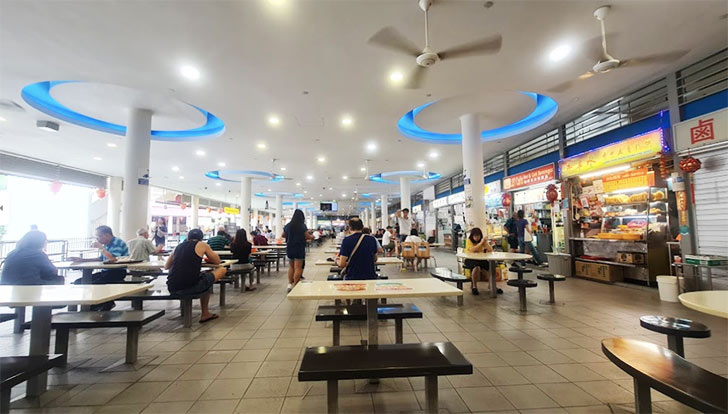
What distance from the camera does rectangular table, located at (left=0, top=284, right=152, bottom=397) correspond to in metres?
2.23

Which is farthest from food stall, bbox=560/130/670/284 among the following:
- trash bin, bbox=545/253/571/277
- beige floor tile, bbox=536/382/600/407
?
beige floor tile, bbox=536/382/600/407

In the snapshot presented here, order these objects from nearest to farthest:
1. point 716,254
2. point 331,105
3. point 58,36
→ point 58,36
point 716,254
point 331,105

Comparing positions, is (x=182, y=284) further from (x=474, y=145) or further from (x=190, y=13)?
(x=474, y=145)

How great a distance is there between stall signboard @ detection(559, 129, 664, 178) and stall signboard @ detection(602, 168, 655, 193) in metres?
0.36

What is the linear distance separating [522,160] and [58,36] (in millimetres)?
10694

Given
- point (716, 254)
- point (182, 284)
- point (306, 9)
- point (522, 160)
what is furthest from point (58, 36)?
point (522, 160)

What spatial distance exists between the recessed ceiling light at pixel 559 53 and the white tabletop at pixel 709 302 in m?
3.63

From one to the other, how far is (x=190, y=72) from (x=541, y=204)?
9.57m

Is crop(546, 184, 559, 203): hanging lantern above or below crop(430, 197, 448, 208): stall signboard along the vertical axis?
below

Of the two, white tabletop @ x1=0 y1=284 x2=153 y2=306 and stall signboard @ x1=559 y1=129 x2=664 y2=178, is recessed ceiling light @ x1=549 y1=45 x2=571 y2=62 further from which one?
white tabletop @ x1=0 y1=284 x2=153 y2=306

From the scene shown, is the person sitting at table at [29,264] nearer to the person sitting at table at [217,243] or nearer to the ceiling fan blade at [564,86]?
the person sitting at table at [217,243]

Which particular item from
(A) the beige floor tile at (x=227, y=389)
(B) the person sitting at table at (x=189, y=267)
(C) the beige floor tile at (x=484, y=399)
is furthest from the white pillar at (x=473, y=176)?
(A) the beige floor tile at (x=227, y=389)

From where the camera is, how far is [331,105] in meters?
6.17

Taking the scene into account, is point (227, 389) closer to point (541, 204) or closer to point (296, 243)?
point (296, 243)
